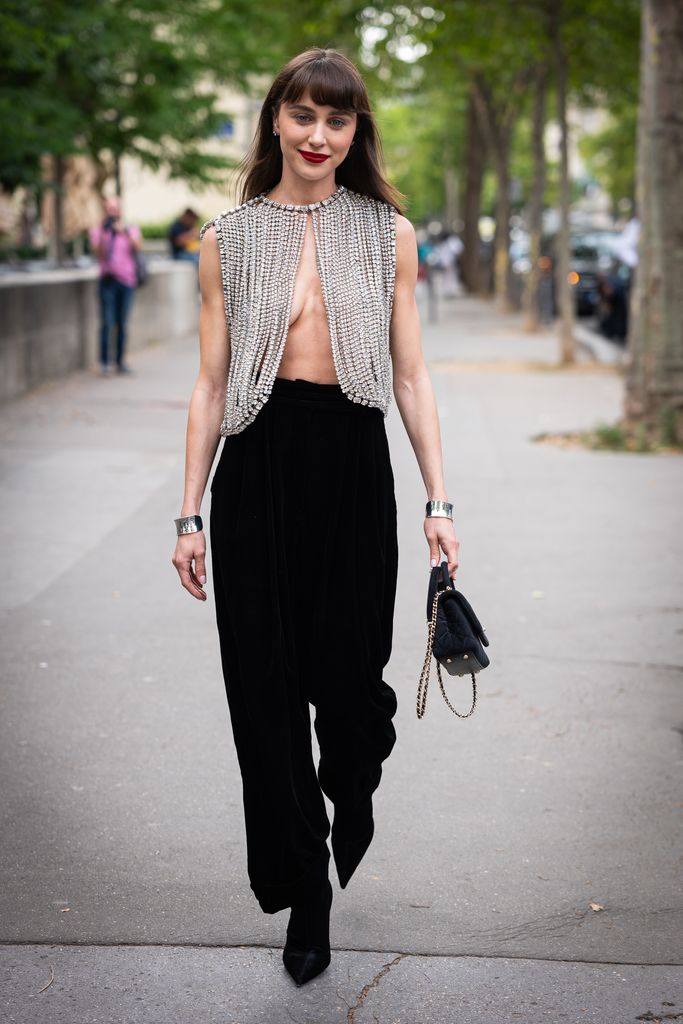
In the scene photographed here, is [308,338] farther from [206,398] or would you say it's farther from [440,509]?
[440,509]

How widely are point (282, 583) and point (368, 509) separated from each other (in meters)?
0.25

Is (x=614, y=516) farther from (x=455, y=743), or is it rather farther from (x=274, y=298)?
(x=274, y=298)

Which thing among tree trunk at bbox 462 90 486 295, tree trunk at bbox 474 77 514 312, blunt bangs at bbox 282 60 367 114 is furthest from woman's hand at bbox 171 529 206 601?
tree trunk at bbox 462 90 486 295

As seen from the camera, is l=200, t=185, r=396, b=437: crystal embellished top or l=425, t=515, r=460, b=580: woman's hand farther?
l=425, t=515, r=460, b=580: woman's hand

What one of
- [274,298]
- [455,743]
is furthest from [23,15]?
[274,298]

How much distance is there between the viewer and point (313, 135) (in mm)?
3230

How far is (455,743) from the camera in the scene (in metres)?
5.07

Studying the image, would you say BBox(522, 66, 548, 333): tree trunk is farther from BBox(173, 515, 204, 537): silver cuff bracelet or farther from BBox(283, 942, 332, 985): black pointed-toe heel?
BBox(283, 942, 332, 985): black pointed-toe heel

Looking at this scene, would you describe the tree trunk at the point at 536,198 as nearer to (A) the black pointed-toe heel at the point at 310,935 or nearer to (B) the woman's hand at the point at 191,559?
(B) the woman's hand at the point at 191,559

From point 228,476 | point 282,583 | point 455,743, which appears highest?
point 228,476

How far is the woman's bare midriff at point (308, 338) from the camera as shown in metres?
3.28

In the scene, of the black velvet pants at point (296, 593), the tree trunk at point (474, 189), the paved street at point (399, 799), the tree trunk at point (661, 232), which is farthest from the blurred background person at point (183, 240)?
the black velvet pants at point (296, 593)

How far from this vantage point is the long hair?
324 cm

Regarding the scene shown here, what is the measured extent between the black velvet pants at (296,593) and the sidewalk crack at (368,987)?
0.82ft
